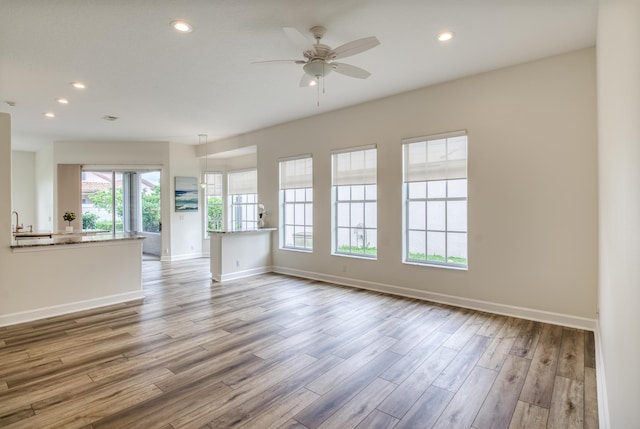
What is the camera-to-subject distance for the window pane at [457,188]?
4.57 meters

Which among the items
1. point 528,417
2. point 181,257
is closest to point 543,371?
point 528,417

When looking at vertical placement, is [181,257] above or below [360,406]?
above

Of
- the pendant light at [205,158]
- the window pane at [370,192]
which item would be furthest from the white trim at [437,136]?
the pendant light at [205,158]

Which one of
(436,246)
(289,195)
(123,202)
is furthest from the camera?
(123,202)

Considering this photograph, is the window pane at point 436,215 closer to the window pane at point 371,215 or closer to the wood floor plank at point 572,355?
the window pane at point 371,215

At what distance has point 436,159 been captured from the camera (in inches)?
187

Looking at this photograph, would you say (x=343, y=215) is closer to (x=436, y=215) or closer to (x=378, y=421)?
(x=436, y=215)

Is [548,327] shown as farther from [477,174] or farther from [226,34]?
[226,34]

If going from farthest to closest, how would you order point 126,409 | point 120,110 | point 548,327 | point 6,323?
point 120,110 → point 6,323 → point 548,327 → point 126,409

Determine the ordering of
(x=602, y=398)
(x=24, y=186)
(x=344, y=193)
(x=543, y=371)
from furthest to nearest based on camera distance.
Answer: (x=24, y=186) → (x=344, y=193) → (x=543, y=371) → (x=602, y=398)

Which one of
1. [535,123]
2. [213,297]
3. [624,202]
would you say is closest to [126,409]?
[213,297]

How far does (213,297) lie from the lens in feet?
16.7

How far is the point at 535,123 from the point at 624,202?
280cm

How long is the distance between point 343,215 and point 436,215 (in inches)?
68.3
